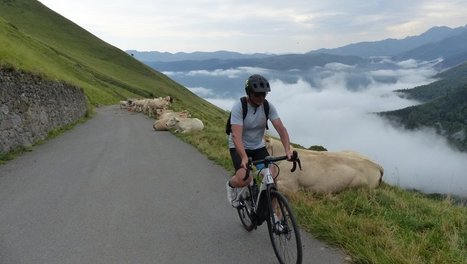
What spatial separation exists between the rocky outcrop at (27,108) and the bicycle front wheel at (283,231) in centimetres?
1173

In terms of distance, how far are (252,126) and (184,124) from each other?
1698 cm

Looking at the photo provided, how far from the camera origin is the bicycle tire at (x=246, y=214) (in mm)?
7085

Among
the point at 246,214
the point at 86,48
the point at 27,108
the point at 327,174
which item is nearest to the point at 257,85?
the point at 246,214

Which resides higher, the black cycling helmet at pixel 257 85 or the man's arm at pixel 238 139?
the black cycling helmet at pixel 257 85

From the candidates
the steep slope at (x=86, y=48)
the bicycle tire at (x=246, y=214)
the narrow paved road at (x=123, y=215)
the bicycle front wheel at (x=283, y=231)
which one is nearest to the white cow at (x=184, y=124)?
the narrow paved road at (x=123, y=215)

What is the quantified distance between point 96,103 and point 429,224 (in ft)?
168

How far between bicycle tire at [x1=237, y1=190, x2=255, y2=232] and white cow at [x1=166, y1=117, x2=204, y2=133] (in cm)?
1545

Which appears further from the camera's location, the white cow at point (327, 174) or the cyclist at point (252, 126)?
the white cow at point (327, 174)

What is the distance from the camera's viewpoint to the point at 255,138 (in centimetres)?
688

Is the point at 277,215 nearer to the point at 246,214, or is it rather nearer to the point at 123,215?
the point at 246,214

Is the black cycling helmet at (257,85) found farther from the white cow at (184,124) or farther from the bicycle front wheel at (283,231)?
the white cow at (184,124)

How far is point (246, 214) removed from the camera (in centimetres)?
743

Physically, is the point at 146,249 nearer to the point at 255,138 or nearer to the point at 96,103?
the point at 255,138

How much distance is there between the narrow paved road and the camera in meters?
6.46
